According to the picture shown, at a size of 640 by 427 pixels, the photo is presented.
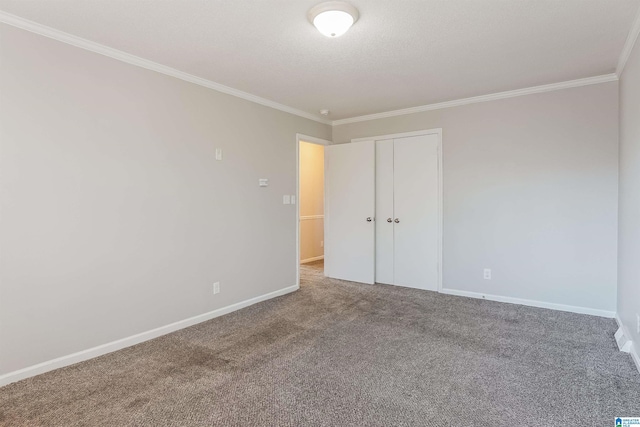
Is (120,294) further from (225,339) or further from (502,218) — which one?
(502,218)

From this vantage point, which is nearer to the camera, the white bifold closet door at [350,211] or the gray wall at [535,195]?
the gray wall at [535,195]

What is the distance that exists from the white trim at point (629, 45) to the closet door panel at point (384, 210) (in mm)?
2475

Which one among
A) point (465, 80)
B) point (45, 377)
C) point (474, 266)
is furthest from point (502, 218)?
point (45, 377)

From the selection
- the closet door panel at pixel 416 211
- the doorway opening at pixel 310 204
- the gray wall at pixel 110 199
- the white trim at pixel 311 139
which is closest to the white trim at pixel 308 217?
the doorway opening at pixel 310 204

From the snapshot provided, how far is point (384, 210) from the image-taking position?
5.01 m

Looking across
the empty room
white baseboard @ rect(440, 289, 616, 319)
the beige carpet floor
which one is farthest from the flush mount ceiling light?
white baseboard @ rect(440, 289, 616, 319)

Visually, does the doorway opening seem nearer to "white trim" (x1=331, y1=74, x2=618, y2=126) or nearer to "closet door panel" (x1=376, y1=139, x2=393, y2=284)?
"white trim" (x1=331, y1=74, x2=618, y2=126)

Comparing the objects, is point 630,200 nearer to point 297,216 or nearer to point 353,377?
point 353,377

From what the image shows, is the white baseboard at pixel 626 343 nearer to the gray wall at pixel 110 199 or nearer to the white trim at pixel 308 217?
the gray wall at pixel 110 199

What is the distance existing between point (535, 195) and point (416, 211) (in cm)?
139

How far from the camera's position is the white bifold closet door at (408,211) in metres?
4.59

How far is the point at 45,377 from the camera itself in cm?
240

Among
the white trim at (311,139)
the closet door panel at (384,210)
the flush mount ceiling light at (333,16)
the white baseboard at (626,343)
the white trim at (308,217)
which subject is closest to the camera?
the flush mount ceiling light at (333,16)

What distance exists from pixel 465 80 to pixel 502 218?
1.65m
